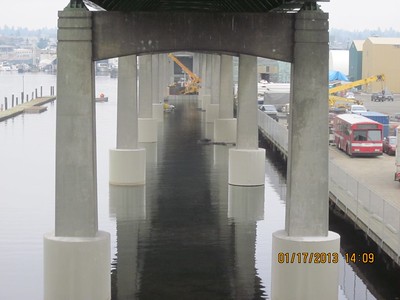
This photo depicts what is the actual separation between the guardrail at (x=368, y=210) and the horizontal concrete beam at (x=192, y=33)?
5.90 m

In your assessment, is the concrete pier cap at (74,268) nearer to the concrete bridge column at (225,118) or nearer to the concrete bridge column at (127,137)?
the concrete bridge column at (127,137)

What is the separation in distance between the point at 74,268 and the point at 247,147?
23158 millimetres

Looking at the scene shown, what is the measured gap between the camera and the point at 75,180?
21078 mm

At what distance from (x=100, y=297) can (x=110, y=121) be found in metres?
70.5

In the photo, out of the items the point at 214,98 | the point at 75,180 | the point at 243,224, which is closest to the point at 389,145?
the point at 243,224

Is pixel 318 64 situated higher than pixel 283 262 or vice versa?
pixel 318 64

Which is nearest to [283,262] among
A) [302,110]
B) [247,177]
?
[302,110]

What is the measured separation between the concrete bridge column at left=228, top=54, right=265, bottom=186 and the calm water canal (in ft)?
3.12

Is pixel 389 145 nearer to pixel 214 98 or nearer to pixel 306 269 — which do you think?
pixel 306 269

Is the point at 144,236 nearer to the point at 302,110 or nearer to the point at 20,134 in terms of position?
the point at 302,110

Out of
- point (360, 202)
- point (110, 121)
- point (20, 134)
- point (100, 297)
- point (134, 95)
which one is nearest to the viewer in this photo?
point (100, 297)

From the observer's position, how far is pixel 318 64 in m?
21.3
